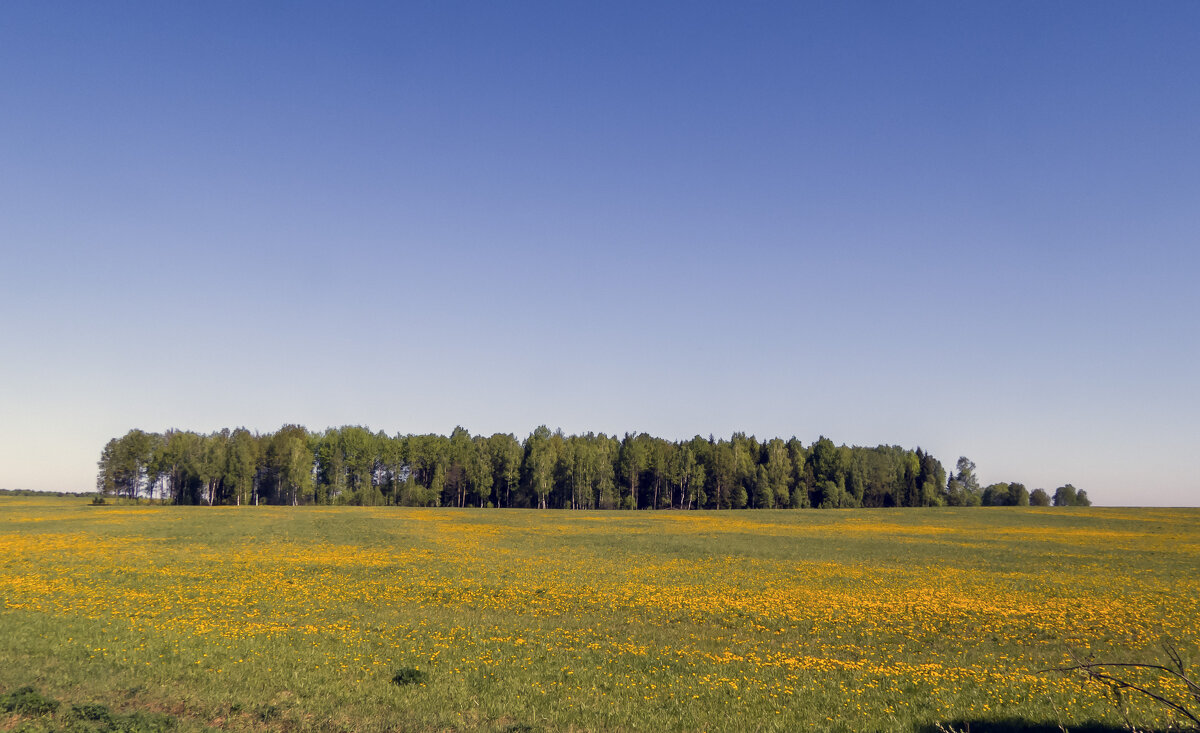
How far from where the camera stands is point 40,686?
15.8 m

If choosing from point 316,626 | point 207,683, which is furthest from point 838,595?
point 207,683

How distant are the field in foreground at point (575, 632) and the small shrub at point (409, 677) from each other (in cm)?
20

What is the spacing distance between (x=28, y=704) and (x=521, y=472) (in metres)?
141

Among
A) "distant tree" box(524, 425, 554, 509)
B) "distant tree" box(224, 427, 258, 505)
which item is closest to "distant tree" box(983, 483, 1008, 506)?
"distant tree" box(524, 425, 554, 509)

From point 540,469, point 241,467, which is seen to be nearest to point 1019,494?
point 540,469

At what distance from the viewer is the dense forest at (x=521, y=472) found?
14142 cm

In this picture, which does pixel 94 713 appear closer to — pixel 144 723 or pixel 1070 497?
pixel 144 723

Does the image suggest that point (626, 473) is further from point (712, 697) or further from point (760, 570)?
point (712, 697)

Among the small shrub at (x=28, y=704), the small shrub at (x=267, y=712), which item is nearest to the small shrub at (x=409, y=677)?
the small shrub at (x=267, y=712)

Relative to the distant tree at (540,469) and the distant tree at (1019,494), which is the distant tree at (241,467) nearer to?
the distant tree at (540,469)

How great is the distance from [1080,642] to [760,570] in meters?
17.9

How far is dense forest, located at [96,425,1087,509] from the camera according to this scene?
5568 inches

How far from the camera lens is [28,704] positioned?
555 inches

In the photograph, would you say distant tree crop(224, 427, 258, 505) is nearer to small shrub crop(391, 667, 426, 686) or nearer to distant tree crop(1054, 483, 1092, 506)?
small shrub crop(391, 667, 426, 686)
